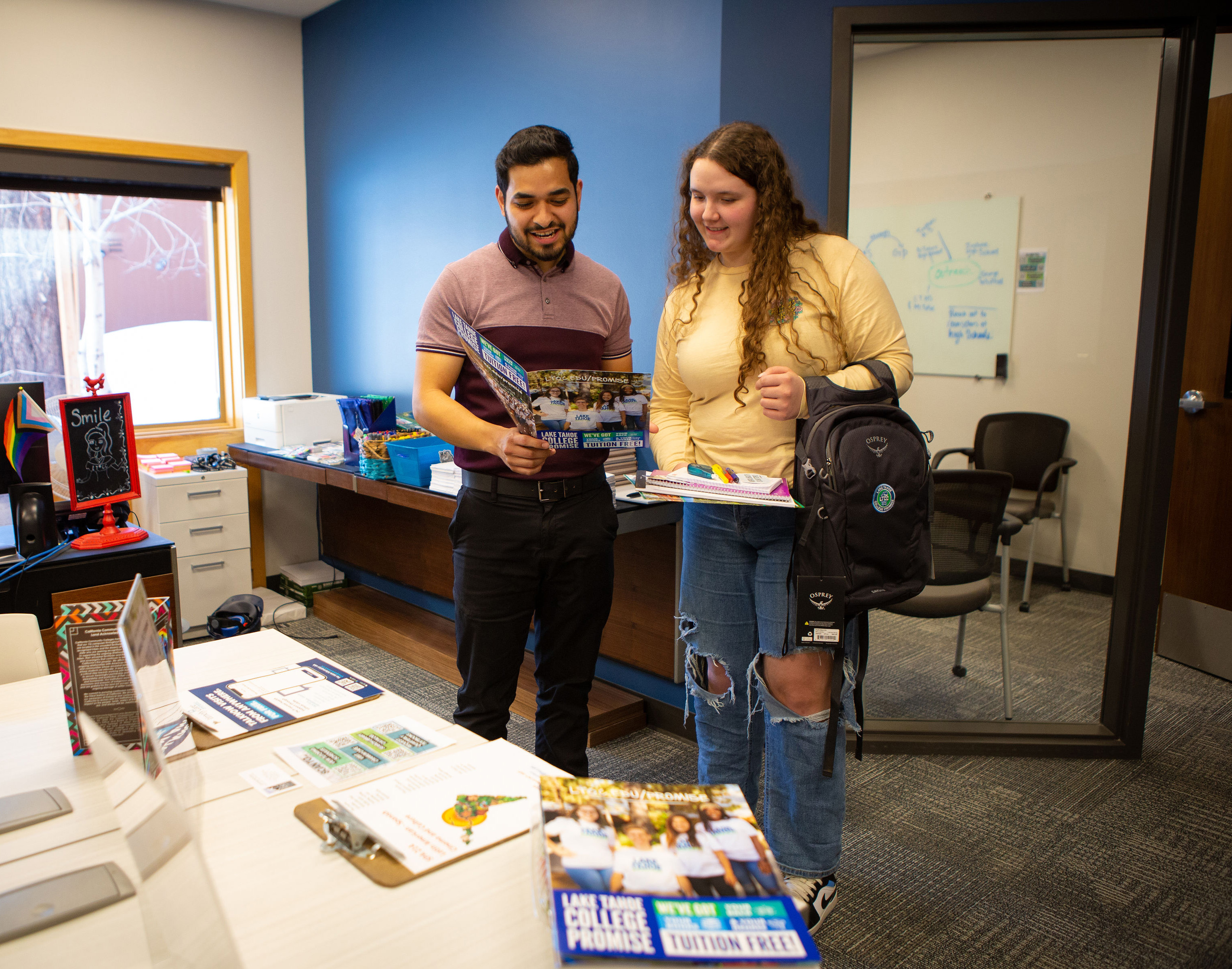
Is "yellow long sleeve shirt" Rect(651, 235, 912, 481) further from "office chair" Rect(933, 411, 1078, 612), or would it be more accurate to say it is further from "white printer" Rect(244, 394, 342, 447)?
"white printer" Rect(244, 394, 342, 447)

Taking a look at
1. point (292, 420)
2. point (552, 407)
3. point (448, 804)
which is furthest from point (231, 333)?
point (448, 804)

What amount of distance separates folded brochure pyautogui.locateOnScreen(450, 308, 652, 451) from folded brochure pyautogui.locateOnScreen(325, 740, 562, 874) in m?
0.70

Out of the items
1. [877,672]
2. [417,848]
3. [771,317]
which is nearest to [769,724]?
[771,317]

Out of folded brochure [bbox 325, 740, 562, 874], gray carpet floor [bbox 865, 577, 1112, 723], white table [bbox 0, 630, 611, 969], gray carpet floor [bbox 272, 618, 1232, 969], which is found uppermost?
folded brochure [bbox 325, 740, 562, 874]

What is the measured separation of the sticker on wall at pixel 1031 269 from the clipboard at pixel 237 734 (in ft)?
13.1

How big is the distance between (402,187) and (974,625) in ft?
10.8

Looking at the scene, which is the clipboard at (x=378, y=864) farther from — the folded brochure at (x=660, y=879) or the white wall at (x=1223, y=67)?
the white wall at (x=1223, y=67)

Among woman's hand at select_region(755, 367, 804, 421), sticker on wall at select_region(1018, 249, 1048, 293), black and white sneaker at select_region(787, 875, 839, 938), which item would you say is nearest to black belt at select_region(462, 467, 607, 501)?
woman's hand at select_region(755, 367, 804, 421)

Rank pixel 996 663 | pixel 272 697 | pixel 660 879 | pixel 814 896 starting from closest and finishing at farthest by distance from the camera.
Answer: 1. pixel 660 879
2. pixel 272 697
3. pixel 814 896
4. pixel 996 663

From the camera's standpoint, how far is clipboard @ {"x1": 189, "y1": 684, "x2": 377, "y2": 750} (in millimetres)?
1225

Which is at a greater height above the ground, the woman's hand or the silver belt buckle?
the woman's hand

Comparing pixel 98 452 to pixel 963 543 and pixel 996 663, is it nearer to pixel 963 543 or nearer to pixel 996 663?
pixel 963 543

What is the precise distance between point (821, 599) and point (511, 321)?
0.88 metres

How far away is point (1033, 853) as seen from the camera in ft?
7.34
